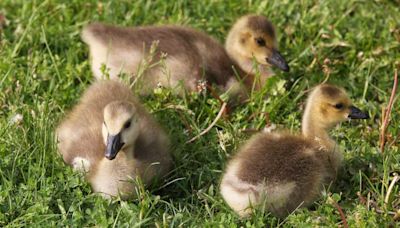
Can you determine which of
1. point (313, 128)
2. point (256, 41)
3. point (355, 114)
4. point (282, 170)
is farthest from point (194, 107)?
point (282, 170)

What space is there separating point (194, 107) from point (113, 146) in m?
A: 0.80

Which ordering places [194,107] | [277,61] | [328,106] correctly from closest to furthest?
[328,106] → [194,107] → [277,61]

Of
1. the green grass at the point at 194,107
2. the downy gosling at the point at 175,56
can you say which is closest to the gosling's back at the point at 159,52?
the downy gosling at the point at 175,56

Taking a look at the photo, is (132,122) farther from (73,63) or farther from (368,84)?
(368,84)

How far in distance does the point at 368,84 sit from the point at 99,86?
1.29 m

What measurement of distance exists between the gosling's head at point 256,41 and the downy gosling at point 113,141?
761mm

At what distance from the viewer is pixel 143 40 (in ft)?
13.1

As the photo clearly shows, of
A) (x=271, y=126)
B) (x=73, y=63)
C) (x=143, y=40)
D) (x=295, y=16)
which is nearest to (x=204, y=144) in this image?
(x=271, y=126)

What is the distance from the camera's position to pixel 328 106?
3480 millimetres

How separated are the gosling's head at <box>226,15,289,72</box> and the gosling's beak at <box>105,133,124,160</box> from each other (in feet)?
3.80

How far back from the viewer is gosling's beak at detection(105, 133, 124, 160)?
10.5 feet

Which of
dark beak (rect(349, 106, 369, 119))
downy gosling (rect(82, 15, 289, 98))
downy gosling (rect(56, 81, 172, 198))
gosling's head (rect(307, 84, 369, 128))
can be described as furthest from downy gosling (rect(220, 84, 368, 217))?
downy gosling (rect(82, 15, 289, 98))

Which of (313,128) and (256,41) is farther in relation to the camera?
(256,41)

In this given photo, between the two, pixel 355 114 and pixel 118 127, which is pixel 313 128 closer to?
pixel 355 114
